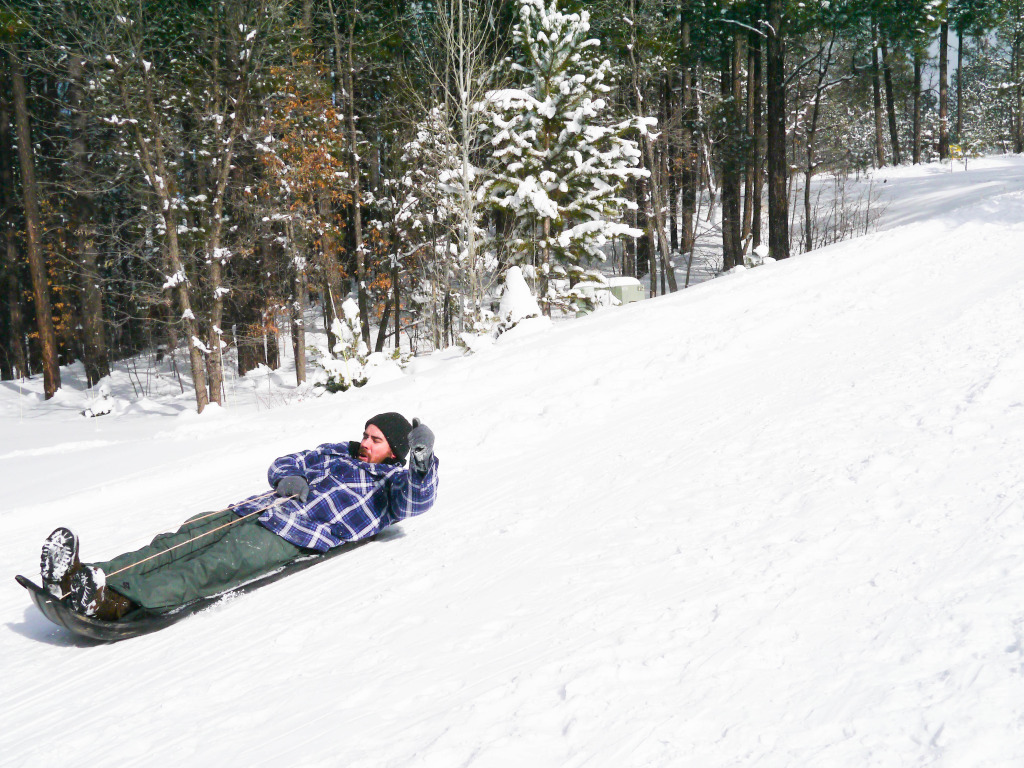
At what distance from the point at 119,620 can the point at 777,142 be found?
A: 15086 millimetres

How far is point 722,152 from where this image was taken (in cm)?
2172

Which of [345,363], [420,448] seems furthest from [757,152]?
[420,448]

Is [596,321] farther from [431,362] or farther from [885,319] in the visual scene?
[885,319]

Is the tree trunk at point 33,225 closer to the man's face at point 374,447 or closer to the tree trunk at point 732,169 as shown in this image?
the man's face at point 374,447

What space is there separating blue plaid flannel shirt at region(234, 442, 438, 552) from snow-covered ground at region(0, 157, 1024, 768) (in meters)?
0.17

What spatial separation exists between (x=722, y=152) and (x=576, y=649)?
836 inches

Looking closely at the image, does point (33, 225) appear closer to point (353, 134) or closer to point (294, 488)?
point (353, 134)

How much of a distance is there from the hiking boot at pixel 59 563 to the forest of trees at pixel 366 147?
25.6ft

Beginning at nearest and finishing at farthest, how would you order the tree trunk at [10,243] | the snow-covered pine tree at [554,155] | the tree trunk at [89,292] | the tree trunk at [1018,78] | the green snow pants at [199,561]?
1. the green snow pants at [199,561]
2. the snow-covered pine tree at [554,155]
3. the tree trunk at [89,292]
4. the tree trunk at [10,243]
5. the tree trunk at [1018,78]

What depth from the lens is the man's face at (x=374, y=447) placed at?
4887mm

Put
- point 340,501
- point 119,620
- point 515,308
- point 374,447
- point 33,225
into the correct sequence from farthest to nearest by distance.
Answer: point 33,225 < point 515,308 < point 374,447 < point 340,501 < point 119,620

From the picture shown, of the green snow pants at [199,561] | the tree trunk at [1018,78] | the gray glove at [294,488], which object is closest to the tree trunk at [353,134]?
the gray glove at [294,488]

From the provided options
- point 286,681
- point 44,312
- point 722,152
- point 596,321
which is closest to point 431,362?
point 596,321

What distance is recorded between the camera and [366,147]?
2003 cm
